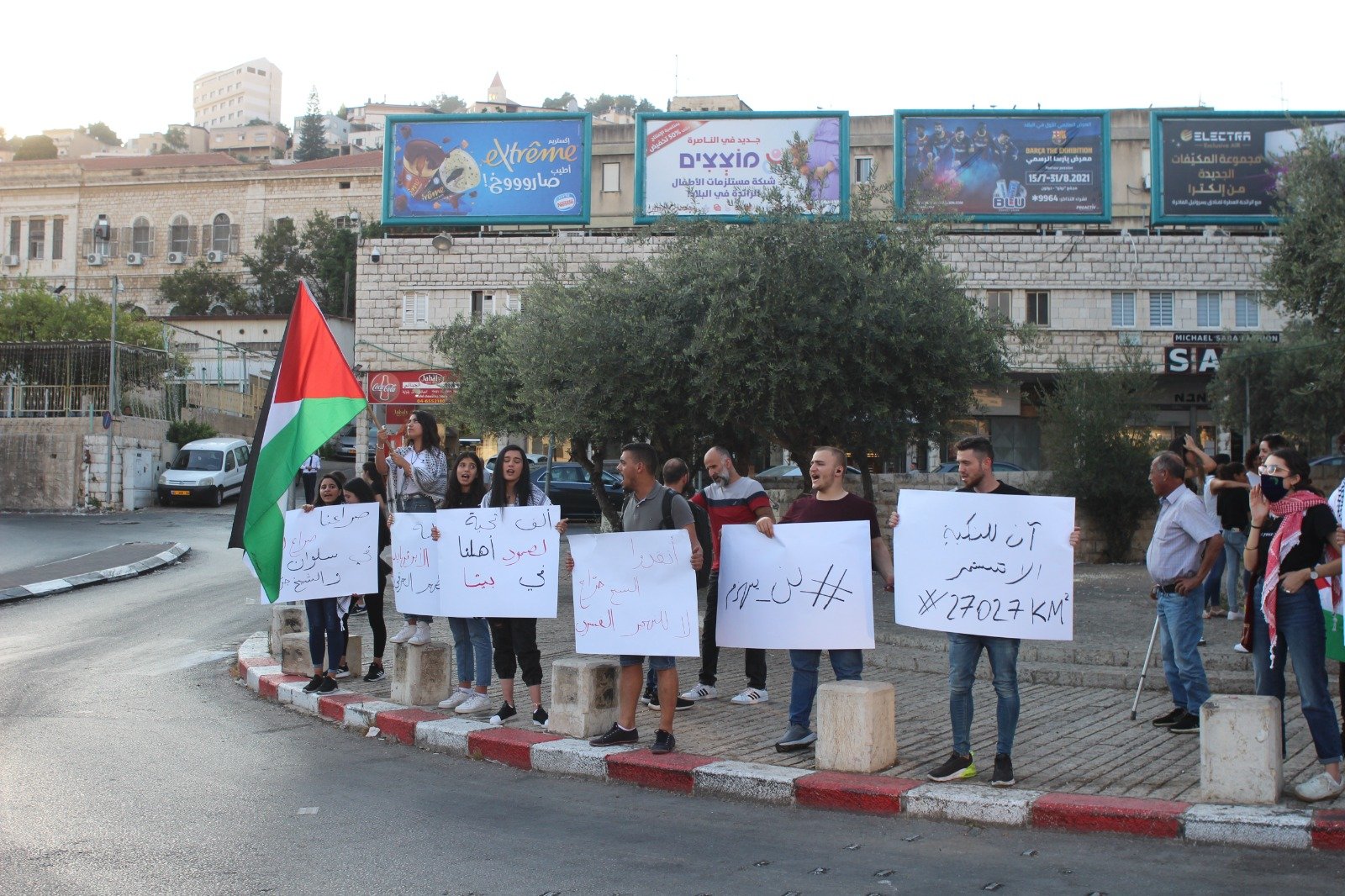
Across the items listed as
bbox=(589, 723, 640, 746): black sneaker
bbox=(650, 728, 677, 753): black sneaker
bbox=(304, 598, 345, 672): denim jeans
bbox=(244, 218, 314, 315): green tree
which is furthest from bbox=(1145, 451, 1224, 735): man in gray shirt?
bbox=(244, 218, 314, 315): green tree

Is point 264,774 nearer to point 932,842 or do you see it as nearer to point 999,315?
point 932,842

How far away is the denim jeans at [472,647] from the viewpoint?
850 cm

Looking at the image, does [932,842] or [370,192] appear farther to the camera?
[370,192]

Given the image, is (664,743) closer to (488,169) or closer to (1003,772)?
(1003,772)

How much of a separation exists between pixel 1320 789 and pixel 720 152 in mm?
33980

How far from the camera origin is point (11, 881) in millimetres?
4859

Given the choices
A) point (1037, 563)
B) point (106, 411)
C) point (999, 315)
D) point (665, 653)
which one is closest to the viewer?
point (1037, 563)

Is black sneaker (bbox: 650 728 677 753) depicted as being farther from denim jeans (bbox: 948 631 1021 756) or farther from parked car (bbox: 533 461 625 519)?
parked car (bbox: 533 461 625 519)

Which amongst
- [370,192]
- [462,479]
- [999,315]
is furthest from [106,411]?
[370,192]

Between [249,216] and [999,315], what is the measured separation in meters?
71.6

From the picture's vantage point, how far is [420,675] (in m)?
8.62

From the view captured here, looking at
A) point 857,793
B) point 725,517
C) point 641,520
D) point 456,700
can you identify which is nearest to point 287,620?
point 456,700

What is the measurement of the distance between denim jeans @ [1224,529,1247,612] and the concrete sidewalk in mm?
14818

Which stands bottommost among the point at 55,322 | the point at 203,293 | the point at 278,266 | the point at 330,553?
the point at 330,553
